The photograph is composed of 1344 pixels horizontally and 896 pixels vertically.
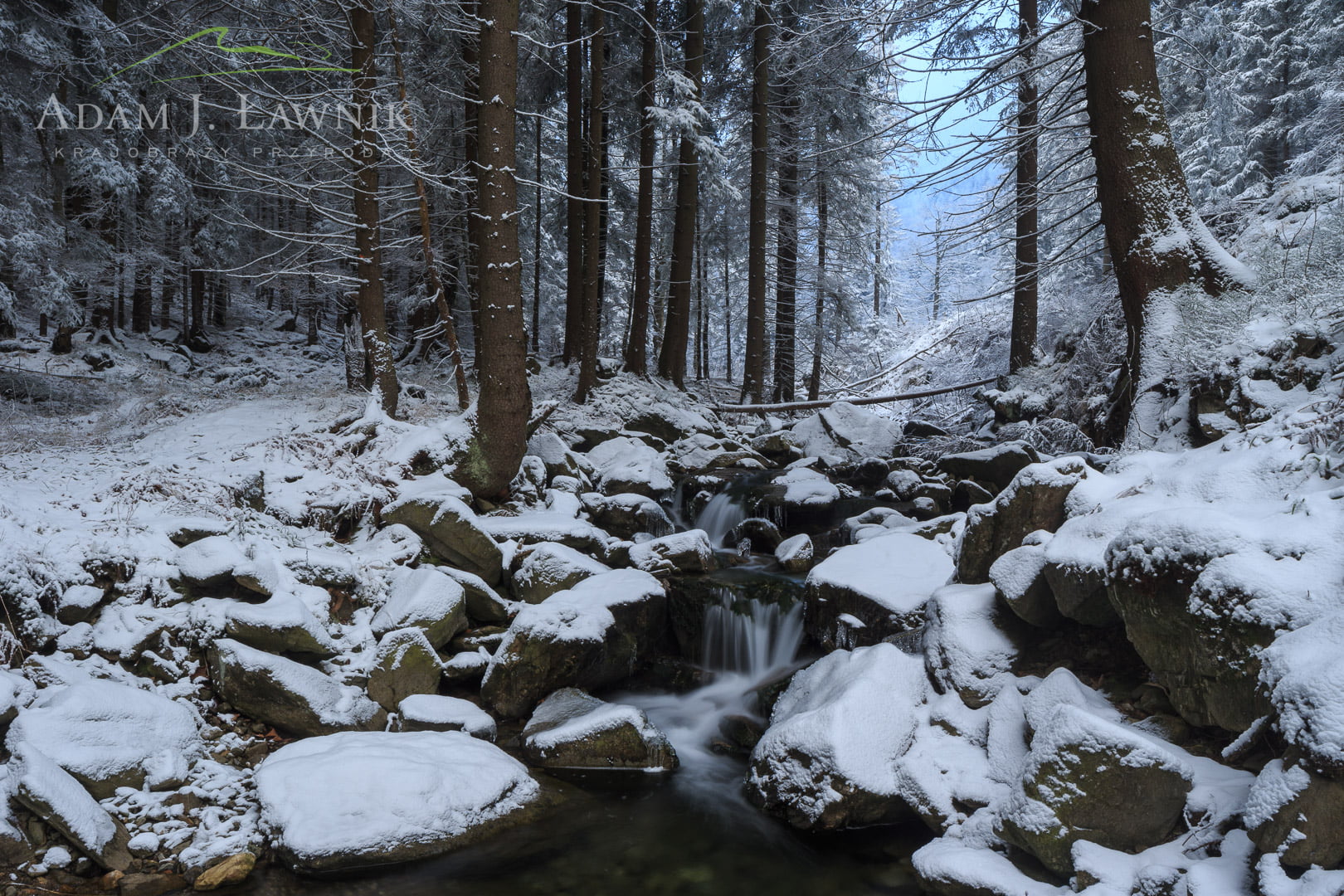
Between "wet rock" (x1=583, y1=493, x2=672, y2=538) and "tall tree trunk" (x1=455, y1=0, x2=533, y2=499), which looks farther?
"wet rock" (x1=583, y1=493, x2=672, y2=538)

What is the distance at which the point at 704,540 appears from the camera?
8531mm

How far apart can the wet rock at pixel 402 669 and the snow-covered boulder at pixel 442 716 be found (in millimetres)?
89

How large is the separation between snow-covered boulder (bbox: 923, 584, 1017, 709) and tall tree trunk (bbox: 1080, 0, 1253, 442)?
83.4 inches

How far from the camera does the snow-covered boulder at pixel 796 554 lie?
845cm

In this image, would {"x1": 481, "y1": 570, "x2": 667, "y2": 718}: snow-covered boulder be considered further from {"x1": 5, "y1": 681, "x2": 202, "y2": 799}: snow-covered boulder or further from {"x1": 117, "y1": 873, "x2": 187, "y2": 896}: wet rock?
{"x1": 117, "y1": 873, "x2": 187, "y2": 896}: wet rock

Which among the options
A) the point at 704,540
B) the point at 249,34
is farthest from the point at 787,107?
the point at 704,540

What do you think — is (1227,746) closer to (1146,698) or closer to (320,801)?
(1146,698)

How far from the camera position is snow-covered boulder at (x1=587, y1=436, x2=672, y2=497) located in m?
10.5

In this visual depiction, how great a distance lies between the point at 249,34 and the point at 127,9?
9.20 metres

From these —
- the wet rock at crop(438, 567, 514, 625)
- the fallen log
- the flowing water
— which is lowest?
the flowing water

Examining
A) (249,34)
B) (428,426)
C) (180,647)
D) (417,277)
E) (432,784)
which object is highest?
(249,34)

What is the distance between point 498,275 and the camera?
795 cm

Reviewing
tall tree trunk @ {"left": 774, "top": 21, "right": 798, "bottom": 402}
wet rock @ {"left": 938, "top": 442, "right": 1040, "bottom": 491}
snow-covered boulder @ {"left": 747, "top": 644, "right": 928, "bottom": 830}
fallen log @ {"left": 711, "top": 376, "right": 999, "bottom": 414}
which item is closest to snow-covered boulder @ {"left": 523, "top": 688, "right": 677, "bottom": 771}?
snow-covered boulder @ {"left": 747, "top": 644, "right": 928, "bottom": 830}

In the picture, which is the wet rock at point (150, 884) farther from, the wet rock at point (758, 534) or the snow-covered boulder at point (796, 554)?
the wet rock at point (758, 534)
